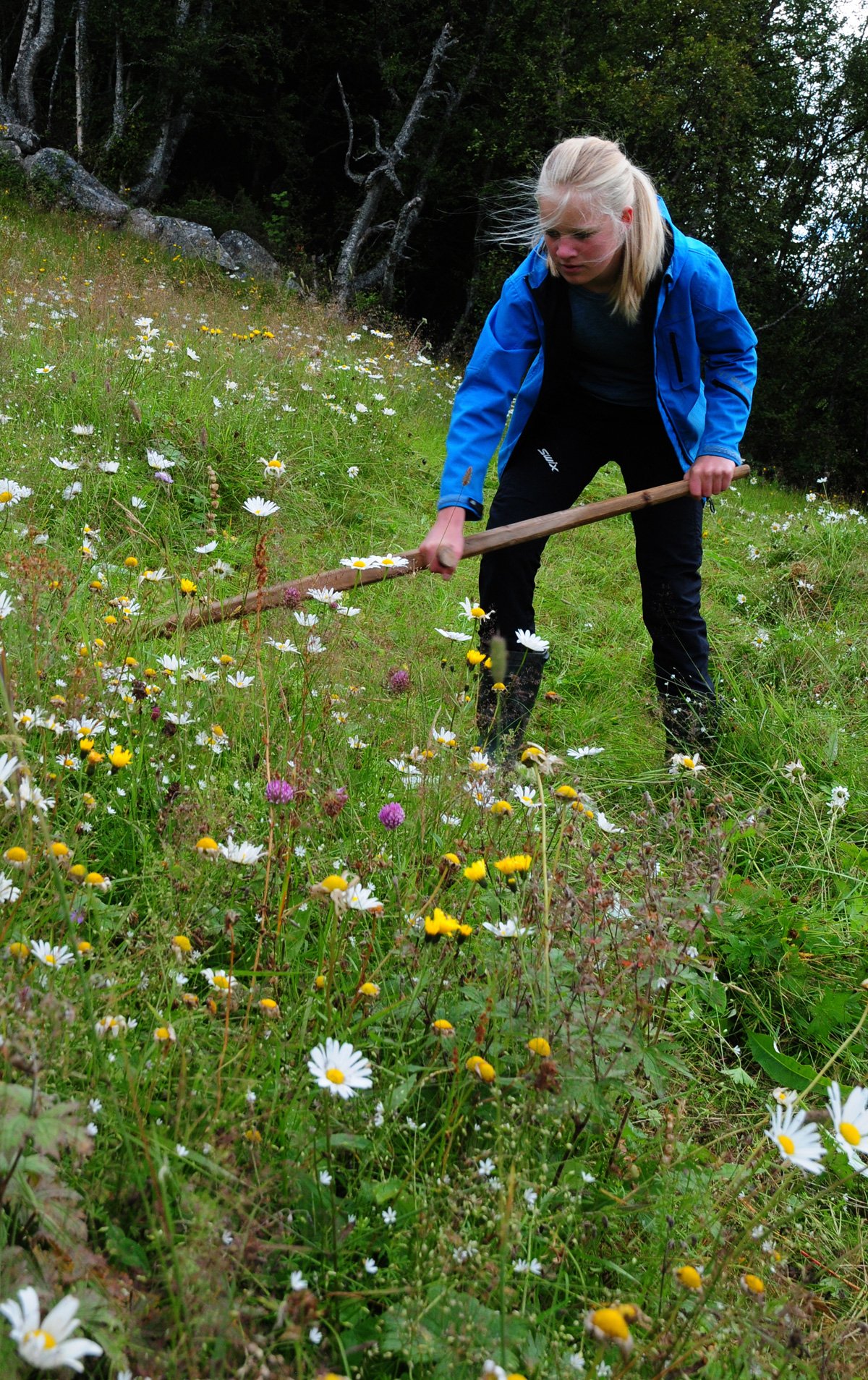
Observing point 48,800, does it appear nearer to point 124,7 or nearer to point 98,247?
point 98,247

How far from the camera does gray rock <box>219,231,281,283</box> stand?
13.4 metres

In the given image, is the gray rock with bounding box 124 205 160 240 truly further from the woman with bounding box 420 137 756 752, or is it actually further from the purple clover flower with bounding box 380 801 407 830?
the purple clover flower with bounding box 380 801 407 830

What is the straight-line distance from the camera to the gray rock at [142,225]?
1243 cm

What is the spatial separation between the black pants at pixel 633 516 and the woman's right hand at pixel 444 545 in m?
0.29

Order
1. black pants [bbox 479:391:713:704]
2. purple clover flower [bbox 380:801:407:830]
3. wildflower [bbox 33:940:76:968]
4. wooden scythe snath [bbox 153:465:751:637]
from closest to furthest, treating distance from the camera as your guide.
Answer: wildflower [bbox 33:940:76:968] → purple clover flower [bbox 380:801:407:830] → wooden scythe snath [bbox 153:465:751:637] → black pants [bbox 479:391:713:704]

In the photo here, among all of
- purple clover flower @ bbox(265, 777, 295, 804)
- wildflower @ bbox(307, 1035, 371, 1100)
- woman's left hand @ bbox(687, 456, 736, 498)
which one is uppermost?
woman's left hand @ bbox(687, 456, 736, 498)

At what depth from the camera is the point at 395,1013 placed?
151 cm

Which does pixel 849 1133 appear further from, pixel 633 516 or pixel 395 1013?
pixel 633 516

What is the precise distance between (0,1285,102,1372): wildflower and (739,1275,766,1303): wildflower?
26.8 inches

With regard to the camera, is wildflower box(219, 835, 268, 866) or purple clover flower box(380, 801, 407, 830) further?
purple clover flower box(380, 801, 407, 830)

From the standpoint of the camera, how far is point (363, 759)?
2400mm

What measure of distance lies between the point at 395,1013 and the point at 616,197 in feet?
7.71

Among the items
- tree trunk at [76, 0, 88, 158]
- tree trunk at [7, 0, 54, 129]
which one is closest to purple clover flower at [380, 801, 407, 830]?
tree trunk at [7, 0, 54, 129]

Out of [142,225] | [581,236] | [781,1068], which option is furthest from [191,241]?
[781,1068]
